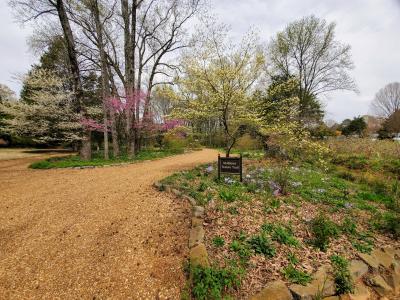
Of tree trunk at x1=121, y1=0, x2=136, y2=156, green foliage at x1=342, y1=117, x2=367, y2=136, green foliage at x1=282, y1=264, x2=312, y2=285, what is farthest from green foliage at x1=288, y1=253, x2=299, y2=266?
green foliage at x1=342, y1=117, x2=367, y2=136

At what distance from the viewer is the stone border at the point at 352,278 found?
2.38m

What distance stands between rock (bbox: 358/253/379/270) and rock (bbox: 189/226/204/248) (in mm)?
2444

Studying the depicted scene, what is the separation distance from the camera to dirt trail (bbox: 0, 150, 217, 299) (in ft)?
8.30

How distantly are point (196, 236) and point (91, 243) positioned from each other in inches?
68.6

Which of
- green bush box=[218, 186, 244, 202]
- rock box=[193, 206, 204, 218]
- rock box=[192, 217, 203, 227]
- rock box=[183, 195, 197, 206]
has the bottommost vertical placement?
rock box=[192, 217, 203, 227]

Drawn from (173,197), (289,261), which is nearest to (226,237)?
(289,261)

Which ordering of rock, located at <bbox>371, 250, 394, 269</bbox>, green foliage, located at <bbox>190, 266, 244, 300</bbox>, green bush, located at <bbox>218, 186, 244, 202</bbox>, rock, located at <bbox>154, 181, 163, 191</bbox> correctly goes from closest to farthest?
green foliage, located at <bbox>190, 266, 244, 300</bbox>, rock, located at <bbox>371, 250, 394, 269</bbox>, green bush, located at <bbox>218, 186, 244, 202</bbox>, rock, located at <bbox>154, 181, 163, 191</bbox>

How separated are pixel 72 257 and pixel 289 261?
3.19 metres

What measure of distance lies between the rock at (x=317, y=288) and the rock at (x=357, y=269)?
42cm

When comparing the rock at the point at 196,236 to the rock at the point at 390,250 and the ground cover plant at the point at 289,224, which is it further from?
the rock at the point at 390,250

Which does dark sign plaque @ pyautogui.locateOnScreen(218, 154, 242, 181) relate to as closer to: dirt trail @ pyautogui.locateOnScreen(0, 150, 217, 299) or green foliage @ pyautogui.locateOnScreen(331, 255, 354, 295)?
Result: dirt trail @ pyautogui.locateOnScreen(0, 150, 217, 299)

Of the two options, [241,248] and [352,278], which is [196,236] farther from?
[352,278]

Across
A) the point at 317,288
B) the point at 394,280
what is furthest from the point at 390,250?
the point at 317,288

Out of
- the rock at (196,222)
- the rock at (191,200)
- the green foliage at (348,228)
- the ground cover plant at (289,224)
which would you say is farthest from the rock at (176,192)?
the green foliage at (348,228)
